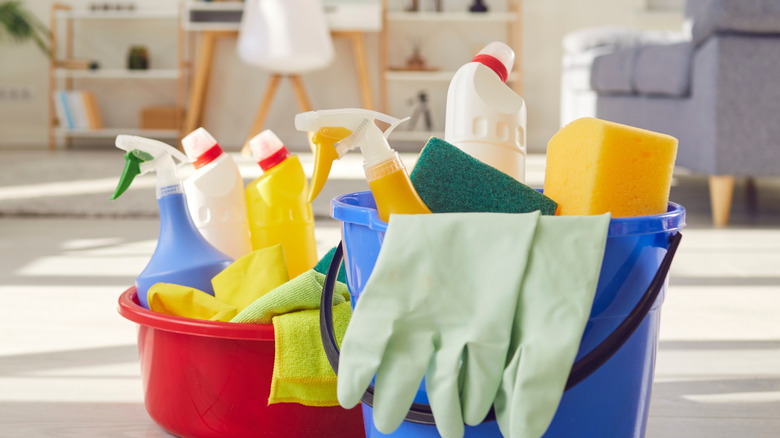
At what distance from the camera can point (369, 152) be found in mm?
552

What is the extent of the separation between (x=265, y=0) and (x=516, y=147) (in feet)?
10.7

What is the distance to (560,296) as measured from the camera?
Result: 1.51 feet

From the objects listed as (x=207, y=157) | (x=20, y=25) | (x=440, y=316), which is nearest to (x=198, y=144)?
(x=207, y=157)

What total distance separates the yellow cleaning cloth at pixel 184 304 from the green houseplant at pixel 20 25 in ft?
13.1

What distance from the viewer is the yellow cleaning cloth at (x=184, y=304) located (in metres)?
0.69

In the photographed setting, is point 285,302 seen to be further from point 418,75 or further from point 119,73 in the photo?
point 119,73

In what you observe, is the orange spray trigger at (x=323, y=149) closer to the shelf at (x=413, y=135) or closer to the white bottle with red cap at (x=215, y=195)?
the white bottle with red cap at (x=215, y=195)

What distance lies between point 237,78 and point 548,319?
13.8 feet

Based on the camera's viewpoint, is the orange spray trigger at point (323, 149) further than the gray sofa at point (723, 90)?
No

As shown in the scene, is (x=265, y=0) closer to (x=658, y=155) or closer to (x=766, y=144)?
(x=766, y=144)


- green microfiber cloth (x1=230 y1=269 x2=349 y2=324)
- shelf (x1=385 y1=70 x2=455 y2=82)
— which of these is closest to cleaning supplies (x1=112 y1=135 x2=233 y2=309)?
green microfiber cloth (x1=230 y1=269 x2=349 y2=324)

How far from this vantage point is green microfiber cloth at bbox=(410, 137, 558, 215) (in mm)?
548

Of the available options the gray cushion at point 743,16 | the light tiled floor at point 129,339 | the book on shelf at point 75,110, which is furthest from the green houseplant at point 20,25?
the gray cushion at point 743,16

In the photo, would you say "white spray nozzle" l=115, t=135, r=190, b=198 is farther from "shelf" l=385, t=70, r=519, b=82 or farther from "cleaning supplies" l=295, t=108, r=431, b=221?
"shelf" l=385, t=70, r=519, b=82
